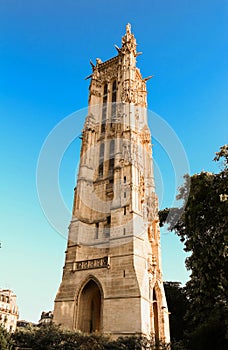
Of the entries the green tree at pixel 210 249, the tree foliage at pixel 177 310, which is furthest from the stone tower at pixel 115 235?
the tree foliage at pixel 177 310

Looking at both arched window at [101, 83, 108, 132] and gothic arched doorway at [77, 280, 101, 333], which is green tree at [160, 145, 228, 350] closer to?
gothic arched doorway at [77, 280, 101, 333]

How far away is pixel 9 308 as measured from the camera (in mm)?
43375

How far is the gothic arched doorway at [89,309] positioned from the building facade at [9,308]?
27.0 meters

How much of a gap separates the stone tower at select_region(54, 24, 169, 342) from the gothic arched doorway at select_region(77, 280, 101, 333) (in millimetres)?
61

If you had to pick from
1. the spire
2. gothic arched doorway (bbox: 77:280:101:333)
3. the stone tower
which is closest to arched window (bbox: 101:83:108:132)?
the stone tower

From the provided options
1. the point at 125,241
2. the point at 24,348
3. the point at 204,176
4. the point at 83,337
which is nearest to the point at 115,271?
the point at 125,241

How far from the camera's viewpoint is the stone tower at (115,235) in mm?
17781

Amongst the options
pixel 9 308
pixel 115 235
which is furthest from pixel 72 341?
pixel 9 308

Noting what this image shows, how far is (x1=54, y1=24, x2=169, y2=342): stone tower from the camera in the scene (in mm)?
17781

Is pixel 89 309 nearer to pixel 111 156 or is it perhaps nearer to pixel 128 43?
pixel 111 156

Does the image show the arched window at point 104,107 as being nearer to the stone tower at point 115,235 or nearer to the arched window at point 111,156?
the stone tower at point 115,235

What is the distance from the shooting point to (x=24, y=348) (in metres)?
14.1

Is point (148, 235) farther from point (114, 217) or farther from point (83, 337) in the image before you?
point (83, 337)

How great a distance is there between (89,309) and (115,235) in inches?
218
